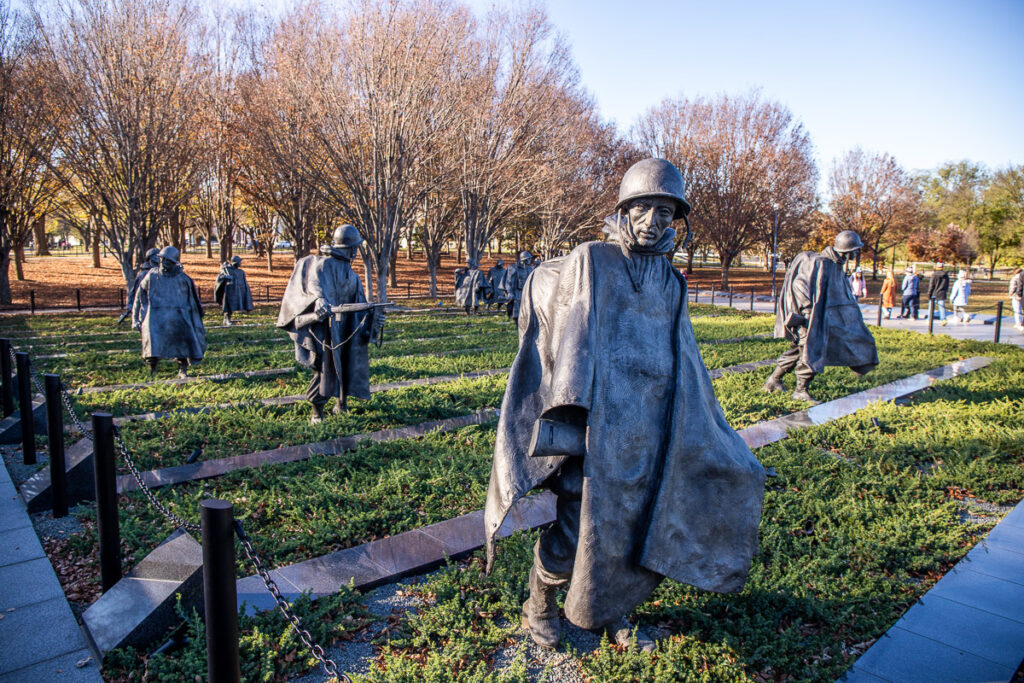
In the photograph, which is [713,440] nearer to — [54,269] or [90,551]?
[90,551]

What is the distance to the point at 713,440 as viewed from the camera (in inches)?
112

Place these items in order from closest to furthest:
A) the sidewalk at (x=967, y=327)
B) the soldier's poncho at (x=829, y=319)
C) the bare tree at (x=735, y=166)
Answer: the soldier's poncho at (x=829, y=319)
the sidewalk at (x=967, y=327)
the bare tree at (x=735, y=166)

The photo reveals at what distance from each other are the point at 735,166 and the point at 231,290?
29.6m

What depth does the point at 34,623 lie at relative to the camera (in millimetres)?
3580

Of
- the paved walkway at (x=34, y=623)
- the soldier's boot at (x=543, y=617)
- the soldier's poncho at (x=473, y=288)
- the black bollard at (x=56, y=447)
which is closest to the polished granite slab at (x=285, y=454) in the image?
the black bollard at (x=56, y=447)

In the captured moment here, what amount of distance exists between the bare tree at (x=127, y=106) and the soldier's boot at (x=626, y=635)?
2151cm

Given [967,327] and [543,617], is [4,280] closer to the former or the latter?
[543,617]

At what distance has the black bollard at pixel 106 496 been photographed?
3.59 metres

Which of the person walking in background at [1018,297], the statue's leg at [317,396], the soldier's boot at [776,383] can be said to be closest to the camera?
the statue's leg at [317,396]

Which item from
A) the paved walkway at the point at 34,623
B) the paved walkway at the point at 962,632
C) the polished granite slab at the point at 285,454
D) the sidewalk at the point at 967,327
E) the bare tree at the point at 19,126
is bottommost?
the paved walkway at the point at 962,632

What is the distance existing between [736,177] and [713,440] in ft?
126

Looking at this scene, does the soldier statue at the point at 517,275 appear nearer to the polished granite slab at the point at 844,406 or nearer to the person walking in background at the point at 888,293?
the person walking in background at the point at 888,293

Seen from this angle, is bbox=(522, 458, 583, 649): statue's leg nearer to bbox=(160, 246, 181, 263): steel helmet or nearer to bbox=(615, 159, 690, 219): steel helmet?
bbox=(615, 159, 690, 219): steel helmet

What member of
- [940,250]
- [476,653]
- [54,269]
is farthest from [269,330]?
[940,250]
